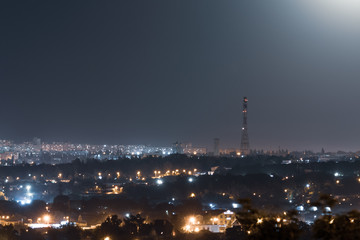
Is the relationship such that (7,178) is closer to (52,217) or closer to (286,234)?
(52,217)

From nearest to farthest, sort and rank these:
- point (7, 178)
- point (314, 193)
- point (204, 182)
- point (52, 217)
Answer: point (52, 217)
point (314, 193)
point (204, 182)
point (7, 178)

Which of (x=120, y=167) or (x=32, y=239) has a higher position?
(x=120, y=167)

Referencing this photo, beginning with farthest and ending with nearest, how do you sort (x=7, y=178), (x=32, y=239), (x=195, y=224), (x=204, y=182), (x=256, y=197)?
(x=7, y=178) → (x=204, y=182) → (x=256, y=197) → (x=195, y=224) → (x=32, y=239)

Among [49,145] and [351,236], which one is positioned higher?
[49,145]

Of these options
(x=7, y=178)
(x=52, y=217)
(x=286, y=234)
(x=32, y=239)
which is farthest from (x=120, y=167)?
(x=286, y=234)

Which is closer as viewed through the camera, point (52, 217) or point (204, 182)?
point (52, 217)

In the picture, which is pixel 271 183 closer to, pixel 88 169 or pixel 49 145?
pixel 88 169

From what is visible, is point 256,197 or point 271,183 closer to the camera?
point 256,197

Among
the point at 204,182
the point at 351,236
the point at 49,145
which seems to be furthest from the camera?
the point at 49,145

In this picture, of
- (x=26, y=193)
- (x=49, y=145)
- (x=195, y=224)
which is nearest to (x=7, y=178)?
(x=26, y=193)
